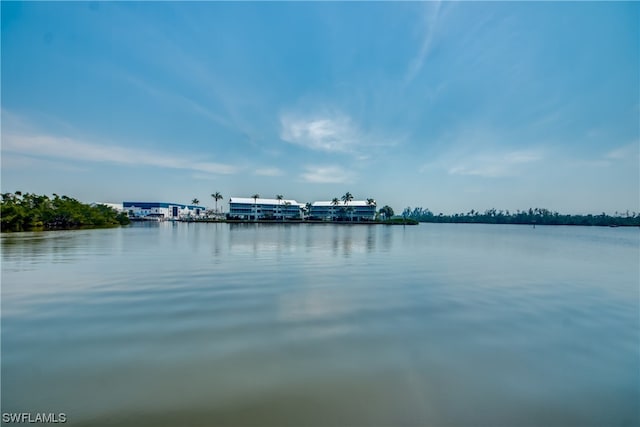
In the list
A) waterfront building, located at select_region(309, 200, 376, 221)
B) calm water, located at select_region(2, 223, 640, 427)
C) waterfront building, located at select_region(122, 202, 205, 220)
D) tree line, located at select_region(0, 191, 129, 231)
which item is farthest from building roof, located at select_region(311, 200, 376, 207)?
calm water, located at select_region(2, 223, 640, 427)

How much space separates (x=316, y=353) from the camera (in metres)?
5.27

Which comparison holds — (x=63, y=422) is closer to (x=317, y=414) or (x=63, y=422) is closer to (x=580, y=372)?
(x=317, y=414)

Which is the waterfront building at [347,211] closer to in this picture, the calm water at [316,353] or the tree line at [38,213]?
the tree line at [38,213]

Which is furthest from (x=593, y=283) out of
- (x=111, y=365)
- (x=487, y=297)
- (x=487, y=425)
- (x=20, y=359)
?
(x=20, y=359)

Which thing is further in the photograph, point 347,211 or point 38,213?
point 347,211

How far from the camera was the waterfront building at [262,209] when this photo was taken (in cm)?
12315

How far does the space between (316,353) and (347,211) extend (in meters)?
119

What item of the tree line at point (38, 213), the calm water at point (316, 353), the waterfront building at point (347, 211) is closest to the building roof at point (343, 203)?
the waterfront building at point (347, 211)

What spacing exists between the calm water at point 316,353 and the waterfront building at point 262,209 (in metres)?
114

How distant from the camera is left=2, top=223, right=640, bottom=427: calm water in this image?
3.76 metres

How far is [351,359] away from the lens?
16.7 feet

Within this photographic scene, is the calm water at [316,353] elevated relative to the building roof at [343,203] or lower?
lower

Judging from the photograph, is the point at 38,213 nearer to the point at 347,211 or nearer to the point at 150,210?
the point at 347,211

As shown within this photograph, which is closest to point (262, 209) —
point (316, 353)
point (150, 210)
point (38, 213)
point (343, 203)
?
point (343, 203)
